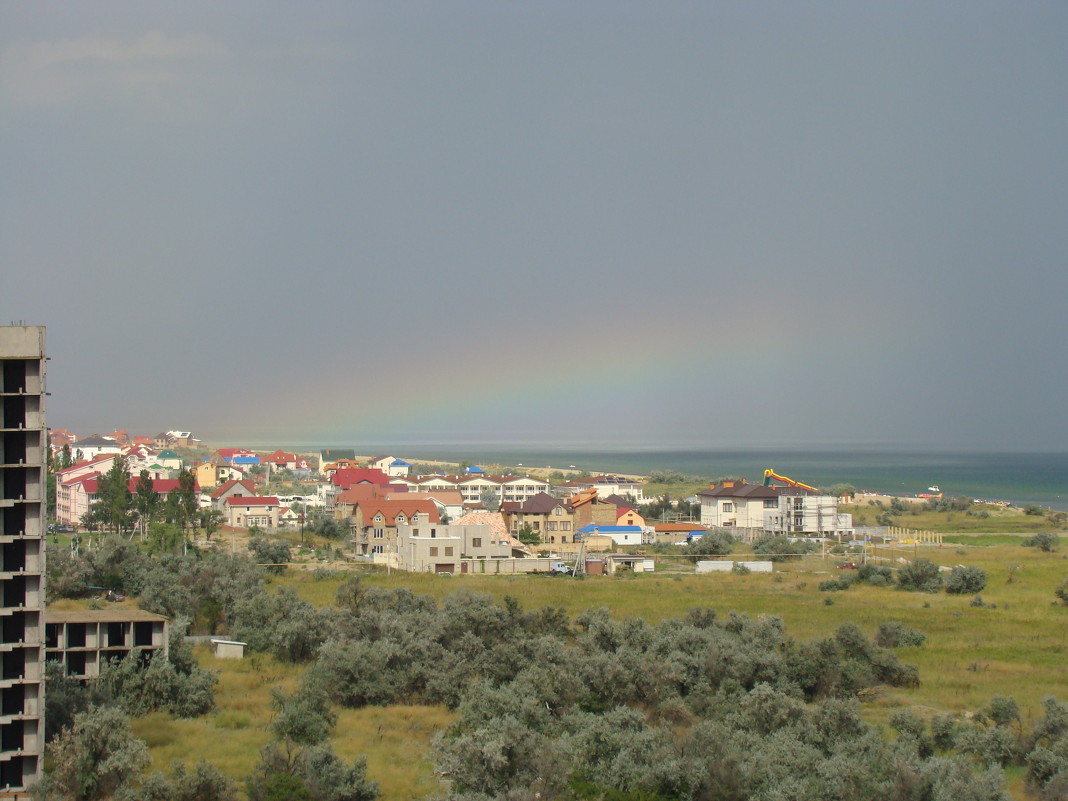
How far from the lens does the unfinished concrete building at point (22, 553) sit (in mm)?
16750

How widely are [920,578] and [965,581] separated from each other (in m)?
1.97

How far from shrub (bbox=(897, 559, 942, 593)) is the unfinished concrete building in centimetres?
3412

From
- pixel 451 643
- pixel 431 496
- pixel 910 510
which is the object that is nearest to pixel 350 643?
pixel 451 643

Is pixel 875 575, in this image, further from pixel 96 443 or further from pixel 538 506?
pixel 96 443

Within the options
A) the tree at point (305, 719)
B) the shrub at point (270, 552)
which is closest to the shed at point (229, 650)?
the tree at point (305, 719)

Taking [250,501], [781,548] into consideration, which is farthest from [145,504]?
[781,548]

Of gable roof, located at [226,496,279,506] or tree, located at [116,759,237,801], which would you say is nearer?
tree, located at [116,759,237,801]

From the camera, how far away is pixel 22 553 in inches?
672

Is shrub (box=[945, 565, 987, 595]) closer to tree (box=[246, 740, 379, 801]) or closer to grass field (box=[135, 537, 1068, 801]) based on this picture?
grass field (box=[135, 537, 1068, 801])

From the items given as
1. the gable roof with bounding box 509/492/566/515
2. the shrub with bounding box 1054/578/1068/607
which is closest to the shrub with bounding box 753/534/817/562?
the gable roof with bounding box 509/492/566/515

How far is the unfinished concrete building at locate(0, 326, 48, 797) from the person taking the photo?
1675 centimetres

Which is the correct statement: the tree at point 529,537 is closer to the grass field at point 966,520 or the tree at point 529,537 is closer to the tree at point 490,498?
the tree at point 490,498

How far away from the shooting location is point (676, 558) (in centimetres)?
5272

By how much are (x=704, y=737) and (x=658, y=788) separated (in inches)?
54.3
